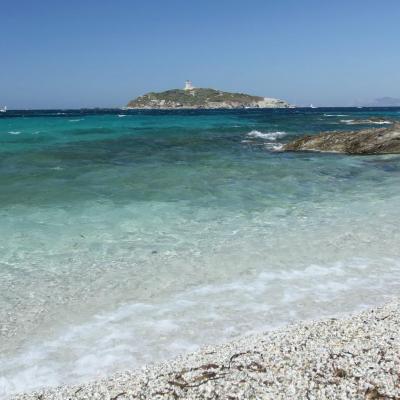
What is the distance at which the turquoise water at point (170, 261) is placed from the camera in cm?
864

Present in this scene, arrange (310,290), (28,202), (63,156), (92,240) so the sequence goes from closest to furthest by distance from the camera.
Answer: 1. (310,290)
2. (92,240)
3. (28,202)
4. (63,156)

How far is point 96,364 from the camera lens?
7.80 metres

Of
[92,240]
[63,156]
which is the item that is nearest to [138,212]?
[92,240]

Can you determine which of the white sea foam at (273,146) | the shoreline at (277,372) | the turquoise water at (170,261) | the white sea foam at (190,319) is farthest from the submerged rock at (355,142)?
the shoreline at (277,372)

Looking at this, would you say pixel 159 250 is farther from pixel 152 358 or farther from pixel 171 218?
pixel 152 358

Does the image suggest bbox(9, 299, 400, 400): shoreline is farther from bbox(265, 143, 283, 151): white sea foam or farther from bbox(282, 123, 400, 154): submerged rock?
bbox(265, 143, 283, 151): white sea foam

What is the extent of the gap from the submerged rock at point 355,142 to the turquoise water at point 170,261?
37.4 feet

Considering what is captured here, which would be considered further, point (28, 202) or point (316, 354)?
point (28, 202)

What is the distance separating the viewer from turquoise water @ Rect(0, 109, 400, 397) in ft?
28.3

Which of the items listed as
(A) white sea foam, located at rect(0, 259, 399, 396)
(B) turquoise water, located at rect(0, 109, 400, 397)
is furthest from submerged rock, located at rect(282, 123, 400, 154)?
(A) white sea foam, located at rect(0, 259, 399, 396)

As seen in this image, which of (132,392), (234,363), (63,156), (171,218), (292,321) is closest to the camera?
(132,392)

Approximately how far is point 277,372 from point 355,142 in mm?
33395

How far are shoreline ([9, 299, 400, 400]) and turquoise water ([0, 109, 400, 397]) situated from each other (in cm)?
57

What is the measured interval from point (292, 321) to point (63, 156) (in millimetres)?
30283
